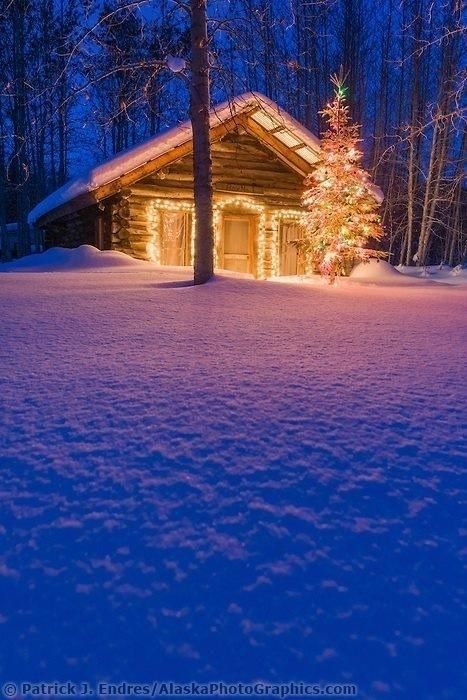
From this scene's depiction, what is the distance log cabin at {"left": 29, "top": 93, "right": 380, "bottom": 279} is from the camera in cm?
1101

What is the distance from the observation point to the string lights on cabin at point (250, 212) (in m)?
12.2

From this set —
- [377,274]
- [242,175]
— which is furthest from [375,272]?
[242,175]

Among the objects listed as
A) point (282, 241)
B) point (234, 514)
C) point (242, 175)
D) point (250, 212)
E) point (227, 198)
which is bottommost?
point (234, 514)

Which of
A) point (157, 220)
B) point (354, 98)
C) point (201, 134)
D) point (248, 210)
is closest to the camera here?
point (201, 134)

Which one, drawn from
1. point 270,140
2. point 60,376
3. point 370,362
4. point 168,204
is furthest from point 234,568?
point 270,140

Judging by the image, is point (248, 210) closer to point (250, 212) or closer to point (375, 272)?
point (250, 212)

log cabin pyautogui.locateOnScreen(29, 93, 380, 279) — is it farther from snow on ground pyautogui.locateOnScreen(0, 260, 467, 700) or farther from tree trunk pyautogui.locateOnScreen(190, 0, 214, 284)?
snow on ground pyautogui.locateOnScreen(0, 260, 467, 700)

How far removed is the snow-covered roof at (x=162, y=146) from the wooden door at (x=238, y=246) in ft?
8.44

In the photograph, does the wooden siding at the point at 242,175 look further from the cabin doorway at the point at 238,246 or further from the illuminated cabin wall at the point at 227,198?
the cabin doorway at the point at 238,246

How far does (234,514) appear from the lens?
1.79 meters

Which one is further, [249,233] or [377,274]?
[377,274]

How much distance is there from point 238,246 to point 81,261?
200 inches

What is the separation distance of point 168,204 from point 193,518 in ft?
37.7

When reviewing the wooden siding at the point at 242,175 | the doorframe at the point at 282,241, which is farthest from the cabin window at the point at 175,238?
the doorframe at the point at 282,241
